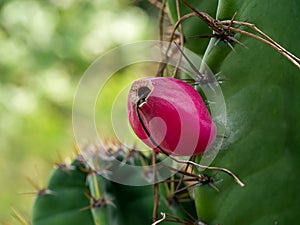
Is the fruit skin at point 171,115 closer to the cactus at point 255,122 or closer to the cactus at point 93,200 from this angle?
the cactus at point 255,122

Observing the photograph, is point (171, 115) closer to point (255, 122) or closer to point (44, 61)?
point (255, 122)

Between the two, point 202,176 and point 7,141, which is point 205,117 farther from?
point 7,141

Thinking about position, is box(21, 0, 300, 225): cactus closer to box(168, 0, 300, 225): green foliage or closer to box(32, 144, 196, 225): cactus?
box(168, 0, 300, 225): green foliage

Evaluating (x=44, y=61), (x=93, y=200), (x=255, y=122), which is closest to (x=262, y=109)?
(x=255, y=122)

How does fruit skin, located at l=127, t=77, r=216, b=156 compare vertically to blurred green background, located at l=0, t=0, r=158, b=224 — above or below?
below

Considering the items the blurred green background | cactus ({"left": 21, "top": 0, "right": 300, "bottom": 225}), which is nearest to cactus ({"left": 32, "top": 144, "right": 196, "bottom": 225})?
cactus ({"left": 21, "top": 0, "right": 300, "bottom": 225})

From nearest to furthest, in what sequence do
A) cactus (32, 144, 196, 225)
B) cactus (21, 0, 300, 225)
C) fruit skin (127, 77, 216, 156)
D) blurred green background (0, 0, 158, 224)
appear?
fruit skin (127, 77, 216, 156) < cactus (21, 0, 300, 225) < cactus (32, 144, 196, 225) < blurred green background (0, 0, 158, 224)

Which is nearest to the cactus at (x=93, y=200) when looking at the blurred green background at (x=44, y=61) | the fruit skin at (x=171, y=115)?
the fruit skin at (x=171, y=115)
